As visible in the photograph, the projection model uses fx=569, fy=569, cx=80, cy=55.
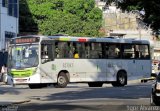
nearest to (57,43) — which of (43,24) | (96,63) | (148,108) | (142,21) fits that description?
(96,63)

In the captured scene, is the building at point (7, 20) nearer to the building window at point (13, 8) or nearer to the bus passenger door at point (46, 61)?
the building window at point (13, 8)

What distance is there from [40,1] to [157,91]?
67249mm

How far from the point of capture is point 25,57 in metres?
35.5

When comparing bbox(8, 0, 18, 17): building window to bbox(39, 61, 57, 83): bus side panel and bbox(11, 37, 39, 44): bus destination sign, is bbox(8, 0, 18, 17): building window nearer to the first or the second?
bbox(11, 37, 39, 44): bus destination sign

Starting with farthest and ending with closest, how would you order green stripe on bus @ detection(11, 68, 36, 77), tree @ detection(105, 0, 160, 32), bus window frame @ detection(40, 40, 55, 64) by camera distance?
bus window frame @ detection(40, 40, 55, 64) < green stripe on bus @ detection(11, 68, 36, 77) < tree @ detection(105, 0, 160, 32)

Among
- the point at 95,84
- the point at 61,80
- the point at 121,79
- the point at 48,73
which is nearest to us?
the point at 48,73

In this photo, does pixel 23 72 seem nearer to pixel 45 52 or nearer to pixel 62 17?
pixel 45 52

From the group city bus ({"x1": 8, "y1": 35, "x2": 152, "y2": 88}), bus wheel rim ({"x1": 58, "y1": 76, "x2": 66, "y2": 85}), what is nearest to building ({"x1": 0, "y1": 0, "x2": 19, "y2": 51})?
city bus ({"x1": 8, "y1": 35, "x2": 152, "y2": 88})

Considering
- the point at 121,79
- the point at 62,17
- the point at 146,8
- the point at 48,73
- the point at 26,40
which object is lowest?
the point at 121,79

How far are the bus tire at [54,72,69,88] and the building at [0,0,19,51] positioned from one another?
61.7 ft

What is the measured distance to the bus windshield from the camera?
3520 cm

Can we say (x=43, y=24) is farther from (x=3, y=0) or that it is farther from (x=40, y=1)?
(x=3, y=0)

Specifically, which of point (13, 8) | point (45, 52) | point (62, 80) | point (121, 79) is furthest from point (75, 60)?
point (13, 8)

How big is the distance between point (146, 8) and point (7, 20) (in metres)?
38.1
